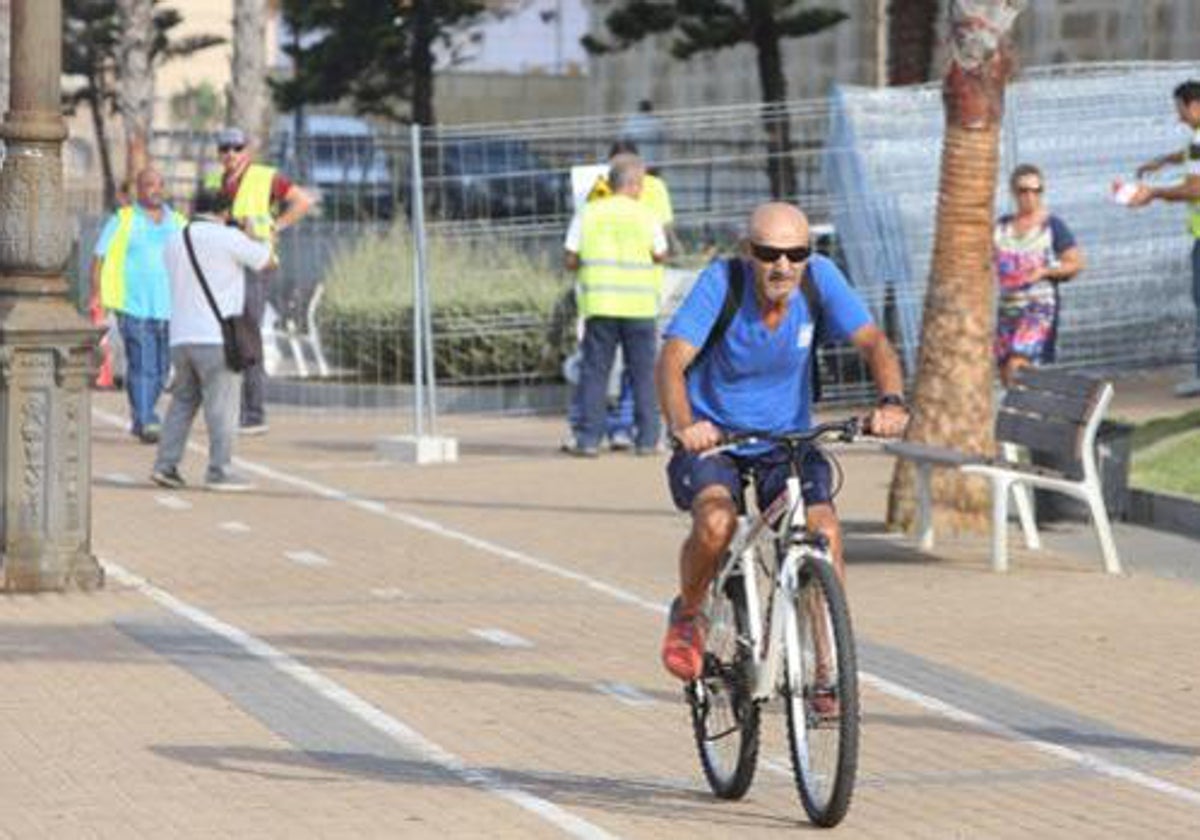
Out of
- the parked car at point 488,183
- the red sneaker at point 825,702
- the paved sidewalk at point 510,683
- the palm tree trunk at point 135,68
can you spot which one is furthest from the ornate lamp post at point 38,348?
the palm tree trunk at point 135,68

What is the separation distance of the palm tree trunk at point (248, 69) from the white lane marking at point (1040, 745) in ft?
77.4

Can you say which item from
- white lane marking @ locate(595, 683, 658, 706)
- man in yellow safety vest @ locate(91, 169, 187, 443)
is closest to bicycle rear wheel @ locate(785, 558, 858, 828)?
white lane marking @ locate(595, 683, 658, 706)

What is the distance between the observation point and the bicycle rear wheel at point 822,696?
8695 millimetres

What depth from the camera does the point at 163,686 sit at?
1141 cm

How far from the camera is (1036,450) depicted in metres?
15.3

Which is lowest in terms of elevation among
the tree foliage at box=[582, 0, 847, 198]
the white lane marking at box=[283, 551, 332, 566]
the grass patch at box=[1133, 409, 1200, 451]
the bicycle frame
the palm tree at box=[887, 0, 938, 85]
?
the white lane marking at box=[283, 551, 332, 566]

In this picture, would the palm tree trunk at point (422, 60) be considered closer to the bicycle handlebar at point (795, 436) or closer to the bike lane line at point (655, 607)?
the bike lane line at point (655, 607)

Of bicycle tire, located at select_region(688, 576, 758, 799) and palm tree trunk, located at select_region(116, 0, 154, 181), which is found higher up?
palm tree trunk, located at select_region(116, 0, 154, 181)

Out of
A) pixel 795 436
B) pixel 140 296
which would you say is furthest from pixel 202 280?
pixel 795 436

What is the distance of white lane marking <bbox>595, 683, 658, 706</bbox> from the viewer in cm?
1120

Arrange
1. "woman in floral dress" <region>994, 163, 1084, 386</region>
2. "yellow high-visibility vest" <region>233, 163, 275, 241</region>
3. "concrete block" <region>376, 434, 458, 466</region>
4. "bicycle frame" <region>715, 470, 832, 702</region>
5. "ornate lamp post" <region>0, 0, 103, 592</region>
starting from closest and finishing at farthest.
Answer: "bicycle frame" <region>715, 470, 832, 702</region>
"ornate lamp post" <region>0, 0, 103, 592</region>
"woman in floral dress" <region>994, 163, 1084, 386</region>
"concrete block" <region>376, 434, 458, 466</region>
"yellow high-visibility vest" <region>233, 163, 275, 241</region>

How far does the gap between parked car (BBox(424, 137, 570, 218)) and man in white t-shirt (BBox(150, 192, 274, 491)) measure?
462 centimetres

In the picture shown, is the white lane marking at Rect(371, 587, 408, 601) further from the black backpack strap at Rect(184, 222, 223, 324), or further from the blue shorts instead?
the blue shorts

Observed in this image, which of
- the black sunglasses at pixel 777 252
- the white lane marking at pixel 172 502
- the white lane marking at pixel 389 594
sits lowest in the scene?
the white lane marking at pixel 389 594
